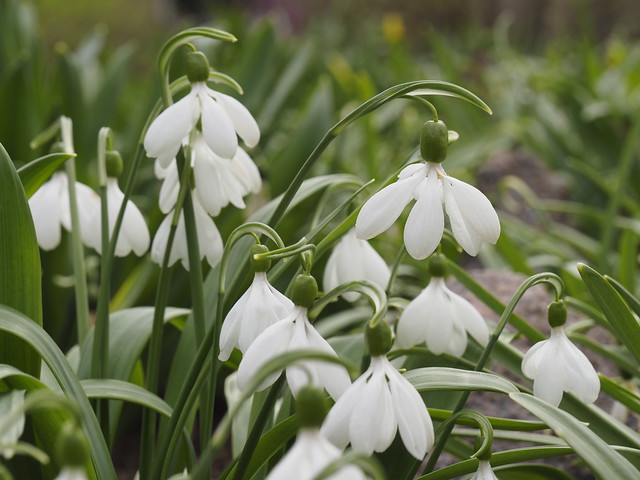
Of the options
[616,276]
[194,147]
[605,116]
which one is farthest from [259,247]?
[605,116]

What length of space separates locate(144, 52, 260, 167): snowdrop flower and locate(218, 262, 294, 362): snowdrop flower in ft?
0.55

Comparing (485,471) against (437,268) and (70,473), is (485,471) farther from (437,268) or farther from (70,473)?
(70,473)

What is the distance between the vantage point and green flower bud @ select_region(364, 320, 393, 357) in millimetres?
809

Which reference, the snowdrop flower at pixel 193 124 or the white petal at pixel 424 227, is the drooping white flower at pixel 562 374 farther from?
the snowdrop flower at pixel 193 124

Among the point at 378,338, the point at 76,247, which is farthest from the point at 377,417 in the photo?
the point at 76,247

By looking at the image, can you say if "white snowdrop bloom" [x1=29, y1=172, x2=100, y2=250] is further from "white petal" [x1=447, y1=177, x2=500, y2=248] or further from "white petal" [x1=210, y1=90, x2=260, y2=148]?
"white petal" [x1=447, y1=177, x2=500, y2=248]

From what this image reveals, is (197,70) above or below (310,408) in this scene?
above

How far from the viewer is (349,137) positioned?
313 cm

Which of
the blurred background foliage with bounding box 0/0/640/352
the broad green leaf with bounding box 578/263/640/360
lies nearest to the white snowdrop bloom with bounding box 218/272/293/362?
the broad green leaf with bounding box 578/263/640/360

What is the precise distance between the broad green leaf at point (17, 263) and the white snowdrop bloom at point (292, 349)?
0.37 metres

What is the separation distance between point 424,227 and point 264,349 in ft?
0.66

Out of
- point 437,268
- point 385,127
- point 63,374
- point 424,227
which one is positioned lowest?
point 385,127

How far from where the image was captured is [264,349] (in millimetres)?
835

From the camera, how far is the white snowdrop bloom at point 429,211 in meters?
0.87
